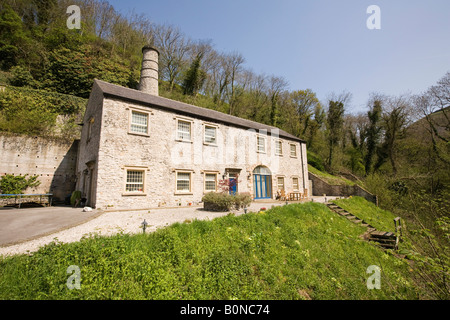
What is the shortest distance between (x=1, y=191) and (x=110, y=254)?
15171mm

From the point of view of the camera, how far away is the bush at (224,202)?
11008 mm

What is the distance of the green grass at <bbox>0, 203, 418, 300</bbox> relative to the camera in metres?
3.83

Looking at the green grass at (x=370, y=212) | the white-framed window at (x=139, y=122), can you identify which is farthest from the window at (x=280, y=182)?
the white-framed window at (x=139, y=122)

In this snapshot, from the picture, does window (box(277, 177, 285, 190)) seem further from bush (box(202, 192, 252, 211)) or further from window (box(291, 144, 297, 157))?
bush (box(202, 192, 252, 211))

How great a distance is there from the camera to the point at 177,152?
545 inches

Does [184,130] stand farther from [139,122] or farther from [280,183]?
[280,183]

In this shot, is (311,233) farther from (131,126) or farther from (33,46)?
(33,46)

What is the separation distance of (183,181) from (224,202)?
4.28m

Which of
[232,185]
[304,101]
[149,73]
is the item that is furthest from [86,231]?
[304,101]

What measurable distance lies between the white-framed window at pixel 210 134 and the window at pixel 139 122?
4.61 m

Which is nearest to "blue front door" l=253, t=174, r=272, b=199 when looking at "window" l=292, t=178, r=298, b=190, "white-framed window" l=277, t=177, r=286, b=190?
"white-framed window" l=277, t=177, r=286, b=190

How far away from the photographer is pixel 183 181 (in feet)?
45.8
